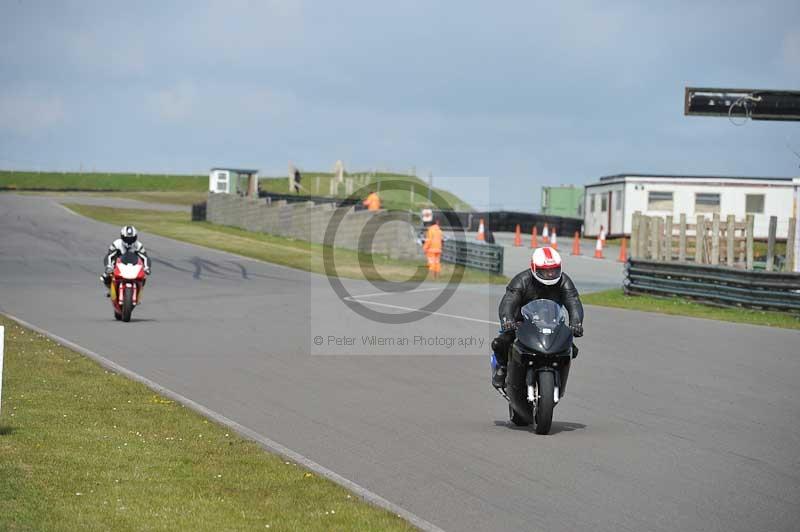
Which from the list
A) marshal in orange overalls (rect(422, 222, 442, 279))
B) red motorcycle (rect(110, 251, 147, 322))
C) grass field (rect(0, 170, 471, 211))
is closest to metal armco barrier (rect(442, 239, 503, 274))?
marshal in orange overalls (rect(422, 222, 442, 279))

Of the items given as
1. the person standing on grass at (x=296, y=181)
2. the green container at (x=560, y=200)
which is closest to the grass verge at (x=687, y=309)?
the green container at (x=560, y=200)

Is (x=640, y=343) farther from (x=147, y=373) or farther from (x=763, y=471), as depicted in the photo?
(x=763, y=471)

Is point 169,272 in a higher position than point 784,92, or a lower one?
lower

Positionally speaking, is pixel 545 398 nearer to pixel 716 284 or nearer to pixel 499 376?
pixel 499 376

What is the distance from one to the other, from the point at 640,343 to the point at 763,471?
Answer: 10.1 m

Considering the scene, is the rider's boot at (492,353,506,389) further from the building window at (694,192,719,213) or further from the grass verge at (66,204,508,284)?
the building window at (694,192,719,213)

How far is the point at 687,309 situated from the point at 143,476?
20.5 m

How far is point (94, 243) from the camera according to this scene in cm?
4500

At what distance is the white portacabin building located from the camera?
4884 cm

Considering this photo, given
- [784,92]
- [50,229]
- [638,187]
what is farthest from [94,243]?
[784,92]

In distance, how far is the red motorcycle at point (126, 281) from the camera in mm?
21047

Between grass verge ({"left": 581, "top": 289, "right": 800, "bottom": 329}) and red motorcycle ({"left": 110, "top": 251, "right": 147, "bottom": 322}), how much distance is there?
1173cm

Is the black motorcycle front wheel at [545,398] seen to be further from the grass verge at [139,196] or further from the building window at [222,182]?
the grass verge at [139,196]

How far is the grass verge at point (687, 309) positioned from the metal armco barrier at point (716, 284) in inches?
8.0
